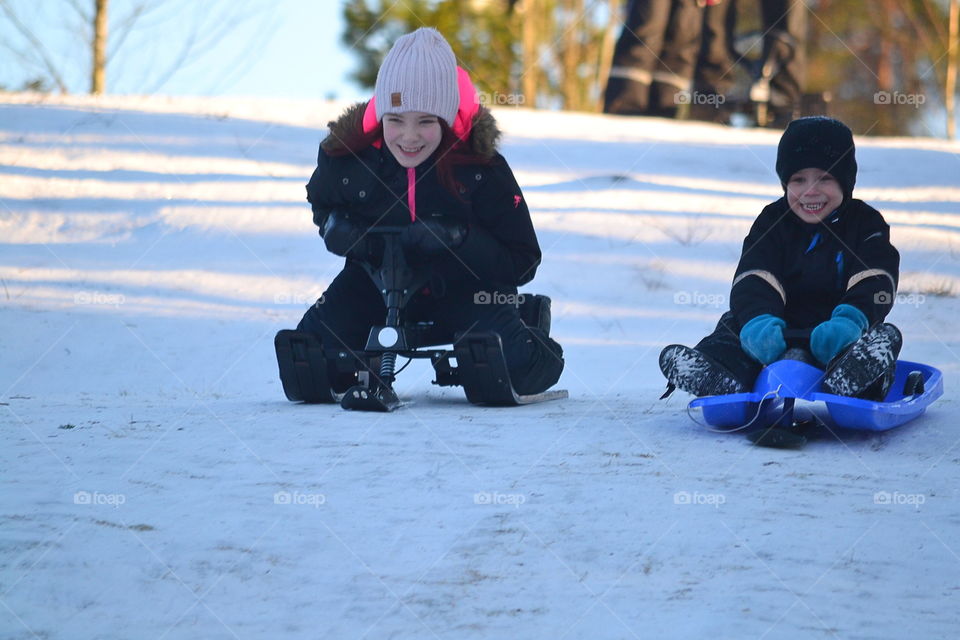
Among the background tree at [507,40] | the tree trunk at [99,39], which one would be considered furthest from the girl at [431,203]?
the background tree at [507,40]

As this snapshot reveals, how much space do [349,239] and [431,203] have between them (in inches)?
15.1

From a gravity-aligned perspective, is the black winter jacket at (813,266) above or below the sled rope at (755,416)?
above

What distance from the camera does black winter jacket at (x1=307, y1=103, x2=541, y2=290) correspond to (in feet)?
15.6

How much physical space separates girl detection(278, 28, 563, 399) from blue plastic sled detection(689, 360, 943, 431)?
0.95m

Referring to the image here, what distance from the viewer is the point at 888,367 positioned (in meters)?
3.92

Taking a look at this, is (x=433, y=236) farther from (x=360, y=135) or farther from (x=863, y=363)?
(x=863, y=363)

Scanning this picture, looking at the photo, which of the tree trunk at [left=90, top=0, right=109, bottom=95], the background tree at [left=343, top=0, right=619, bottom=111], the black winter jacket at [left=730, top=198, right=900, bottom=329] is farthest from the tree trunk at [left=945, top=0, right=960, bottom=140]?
the black winter jacket at [left=730, top=198, right=900, bottom=329]

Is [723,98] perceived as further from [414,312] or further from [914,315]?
[414,312]

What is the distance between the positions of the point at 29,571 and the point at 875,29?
3258 centimetres

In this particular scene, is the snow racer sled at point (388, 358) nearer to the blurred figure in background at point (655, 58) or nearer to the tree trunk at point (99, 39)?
the blurred figure in background at point (655, 58)

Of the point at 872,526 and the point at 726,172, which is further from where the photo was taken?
the point at 726,172

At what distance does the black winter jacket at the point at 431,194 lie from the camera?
15.6 feet

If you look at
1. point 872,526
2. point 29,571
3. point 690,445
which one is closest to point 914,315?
point 690,445

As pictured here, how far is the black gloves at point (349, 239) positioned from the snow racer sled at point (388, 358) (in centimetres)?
5
